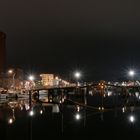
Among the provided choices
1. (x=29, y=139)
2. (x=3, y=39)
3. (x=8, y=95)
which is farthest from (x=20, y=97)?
(x=29, y=139)

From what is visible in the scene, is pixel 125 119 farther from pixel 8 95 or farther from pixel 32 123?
pixel 8 95

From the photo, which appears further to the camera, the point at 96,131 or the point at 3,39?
the point at 3,39

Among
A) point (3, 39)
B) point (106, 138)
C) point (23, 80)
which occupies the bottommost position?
point (106, 138)

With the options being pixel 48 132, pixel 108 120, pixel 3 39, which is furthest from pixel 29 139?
pixel 3 39

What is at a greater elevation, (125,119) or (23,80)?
(23,80)

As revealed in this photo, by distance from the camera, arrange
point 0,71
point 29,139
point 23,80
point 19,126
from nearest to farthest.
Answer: point 29,139, point 19,126, point 0,71, point 23,80

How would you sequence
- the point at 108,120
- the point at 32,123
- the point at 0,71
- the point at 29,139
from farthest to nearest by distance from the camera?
the point at 0,71 → the point at 108,120 → the point at 32,123 → the point at 29,139

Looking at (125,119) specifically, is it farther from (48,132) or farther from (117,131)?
(48,132)

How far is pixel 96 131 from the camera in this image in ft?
116

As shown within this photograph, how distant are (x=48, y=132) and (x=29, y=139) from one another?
15.2ft

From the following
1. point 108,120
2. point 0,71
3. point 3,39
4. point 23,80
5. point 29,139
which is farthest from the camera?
point 23,80

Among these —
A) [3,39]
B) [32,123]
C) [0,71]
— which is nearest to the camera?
[32,123]

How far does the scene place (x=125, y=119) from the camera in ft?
150

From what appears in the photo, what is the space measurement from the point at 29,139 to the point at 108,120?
665 inches
